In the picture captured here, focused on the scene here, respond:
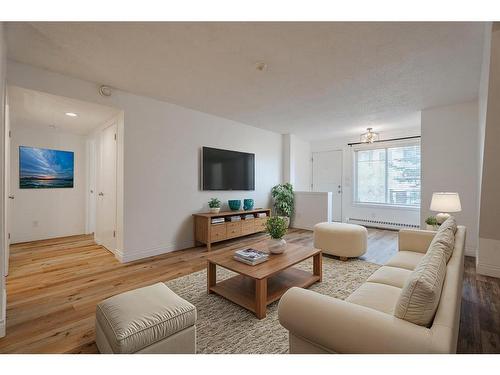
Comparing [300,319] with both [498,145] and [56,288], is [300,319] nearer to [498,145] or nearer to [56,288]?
[498,145]

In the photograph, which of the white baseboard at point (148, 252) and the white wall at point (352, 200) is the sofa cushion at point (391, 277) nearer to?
the white baseboard at point (148, 252)

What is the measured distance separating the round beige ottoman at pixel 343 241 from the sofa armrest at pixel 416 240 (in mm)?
643

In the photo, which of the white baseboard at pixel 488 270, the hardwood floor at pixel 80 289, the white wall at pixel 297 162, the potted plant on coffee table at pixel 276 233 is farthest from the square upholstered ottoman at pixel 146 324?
the white wall at pixel 297 162

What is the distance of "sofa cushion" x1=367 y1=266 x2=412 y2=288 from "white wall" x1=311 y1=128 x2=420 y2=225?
4.06m

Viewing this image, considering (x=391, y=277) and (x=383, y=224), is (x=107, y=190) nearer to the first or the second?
(x=391, y=277)

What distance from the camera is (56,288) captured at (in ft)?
7.98

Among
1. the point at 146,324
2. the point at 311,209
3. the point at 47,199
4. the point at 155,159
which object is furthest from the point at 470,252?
the point at 47,199

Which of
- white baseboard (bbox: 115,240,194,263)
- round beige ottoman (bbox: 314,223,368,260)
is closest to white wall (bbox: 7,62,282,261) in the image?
white baseboard (bbox: 115,240,194,263)

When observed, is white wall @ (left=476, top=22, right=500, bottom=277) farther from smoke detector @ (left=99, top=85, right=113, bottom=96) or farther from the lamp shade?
smoke detector @ (left=99, top=85, right=113, bottom=96)

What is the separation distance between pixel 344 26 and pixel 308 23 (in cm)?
A: 29

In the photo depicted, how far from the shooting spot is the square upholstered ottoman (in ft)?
3.91

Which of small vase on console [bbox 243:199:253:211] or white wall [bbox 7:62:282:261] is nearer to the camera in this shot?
white wall [bbox 7:62:282:261]

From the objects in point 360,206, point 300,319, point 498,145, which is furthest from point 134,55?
point 360,206
